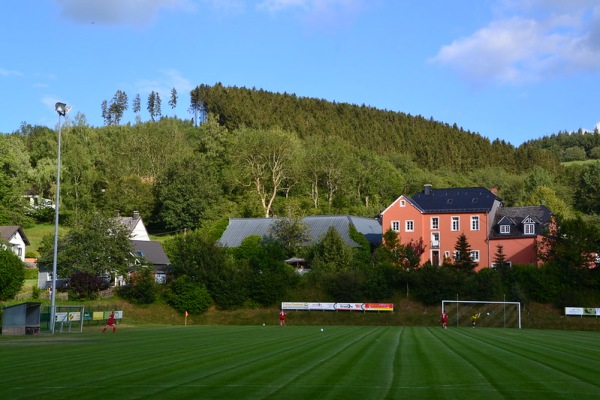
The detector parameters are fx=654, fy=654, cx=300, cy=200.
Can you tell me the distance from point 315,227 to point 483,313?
1263 inches

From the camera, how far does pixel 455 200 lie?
85.2 metres

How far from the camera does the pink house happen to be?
3155 inches

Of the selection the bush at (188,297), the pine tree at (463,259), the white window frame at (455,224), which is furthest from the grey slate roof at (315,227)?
the bush at (188,297)

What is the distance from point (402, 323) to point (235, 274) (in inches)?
732

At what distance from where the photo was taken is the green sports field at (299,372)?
15.1 m

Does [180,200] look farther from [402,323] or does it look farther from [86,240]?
[402,323]

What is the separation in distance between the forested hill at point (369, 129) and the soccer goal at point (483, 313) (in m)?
90.7

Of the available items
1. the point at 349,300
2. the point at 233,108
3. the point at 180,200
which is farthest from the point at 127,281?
the point at 233,108

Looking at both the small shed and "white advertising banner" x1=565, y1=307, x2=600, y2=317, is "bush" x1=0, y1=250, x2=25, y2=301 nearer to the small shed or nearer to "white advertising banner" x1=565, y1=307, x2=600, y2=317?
the small shed

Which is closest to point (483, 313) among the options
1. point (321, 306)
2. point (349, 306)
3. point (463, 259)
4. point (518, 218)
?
point (463, 259)

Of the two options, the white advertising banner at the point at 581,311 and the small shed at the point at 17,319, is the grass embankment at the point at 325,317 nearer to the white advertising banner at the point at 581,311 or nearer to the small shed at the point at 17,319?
the white advertising banner at the point at 581,311

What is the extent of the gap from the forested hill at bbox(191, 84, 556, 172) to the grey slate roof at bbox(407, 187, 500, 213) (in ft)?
219

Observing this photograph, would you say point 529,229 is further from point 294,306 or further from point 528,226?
point 294,306

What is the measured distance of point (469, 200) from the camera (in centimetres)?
8425
